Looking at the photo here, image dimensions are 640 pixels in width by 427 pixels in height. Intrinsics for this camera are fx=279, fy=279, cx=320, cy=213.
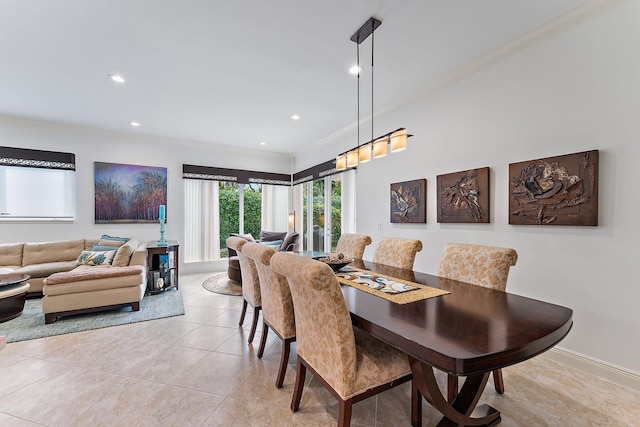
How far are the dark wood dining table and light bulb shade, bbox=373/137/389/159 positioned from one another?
117 centimetres

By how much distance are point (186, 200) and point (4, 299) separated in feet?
10.3

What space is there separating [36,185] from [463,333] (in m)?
6.48

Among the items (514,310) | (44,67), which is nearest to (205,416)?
(514,310)

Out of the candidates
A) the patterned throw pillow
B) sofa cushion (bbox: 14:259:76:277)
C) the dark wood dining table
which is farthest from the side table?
the dark wood dining table

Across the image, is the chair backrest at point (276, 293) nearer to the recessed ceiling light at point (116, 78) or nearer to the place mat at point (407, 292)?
the place mat at point (407, 292)

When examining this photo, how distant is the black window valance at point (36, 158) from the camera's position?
439cm

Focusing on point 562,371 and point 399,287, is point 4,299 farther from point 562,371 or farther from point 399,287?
point 562,371

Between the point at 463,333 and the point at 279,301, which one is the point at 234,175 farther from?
the point at 463,333

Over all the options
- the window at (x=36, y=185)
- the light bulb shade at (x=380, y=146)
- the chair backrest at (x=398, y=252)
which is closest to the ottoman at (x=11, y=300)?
the window at (x=36, y=185)

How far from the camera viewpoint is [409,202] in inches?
143

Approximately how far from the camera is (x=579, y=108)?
7.23 feet

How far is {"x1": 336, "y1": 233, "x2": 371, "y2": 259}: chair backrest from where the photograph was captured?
322 centimetres

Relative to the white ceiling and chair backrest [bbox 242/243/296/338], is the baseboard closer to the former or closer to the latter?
chair backrest [bbox 242/243/296/338]

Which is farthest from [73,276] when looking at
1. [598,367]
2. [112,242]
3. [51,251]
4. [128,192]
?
[598,367]
